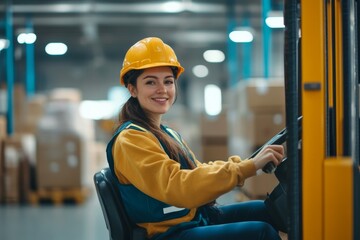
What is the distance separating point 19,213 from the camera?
28.2ft

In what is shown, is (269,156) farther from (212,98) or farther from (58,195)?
(212,98)

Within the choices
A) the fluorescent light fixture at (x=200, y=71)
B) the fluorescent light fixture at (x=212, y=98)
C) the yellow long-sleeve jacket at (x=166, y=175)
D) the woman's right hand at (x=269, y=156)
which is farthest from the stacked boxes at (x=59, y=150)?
the fluorescent light fixture at (x=200, y=71)

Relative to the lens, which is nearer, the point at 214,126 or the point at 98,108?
the point at 214,126

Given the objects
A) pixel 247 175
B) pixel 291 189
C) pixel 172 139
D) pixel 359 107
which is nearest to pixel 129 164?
pixel 172 139

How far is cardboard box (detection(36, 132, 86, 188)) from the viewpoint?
9.70m

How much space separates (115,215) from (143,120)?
0.42m

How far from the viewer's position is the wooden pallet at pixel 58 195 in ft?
31.9

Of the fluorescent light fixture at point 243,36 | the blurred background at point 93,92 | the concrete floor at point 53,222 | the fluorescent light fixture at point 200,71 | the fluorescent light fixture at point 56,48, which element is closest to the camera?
the concrete floor at point 53,222

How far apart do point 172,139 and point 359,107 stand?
0.86 meters

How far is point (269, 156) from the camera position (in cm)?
231

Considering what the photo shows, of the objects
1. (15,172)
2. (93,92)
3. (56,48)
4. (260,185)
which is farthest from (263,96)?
(93,92)

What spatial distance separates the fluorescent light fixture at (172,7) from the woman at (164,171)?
41.4 feet

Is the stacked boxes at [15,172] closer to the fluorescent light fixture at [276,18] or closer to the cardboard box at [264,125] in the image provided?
the cardboard box at [264,125]

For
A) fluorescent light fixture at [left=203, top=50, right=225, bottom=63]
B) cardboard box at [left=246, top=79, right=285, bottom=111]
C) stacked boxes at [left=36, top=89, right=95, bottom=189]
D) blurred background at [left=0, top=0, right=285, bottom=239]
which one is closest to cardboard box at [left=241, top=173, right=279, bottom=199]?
blurred background at [left=0, top=0, right=285, bottom=239]
